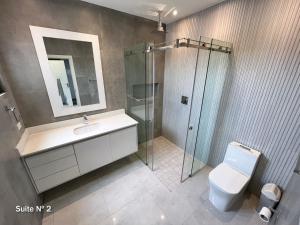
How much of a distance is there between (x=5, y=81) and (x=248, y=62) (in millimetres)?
2913

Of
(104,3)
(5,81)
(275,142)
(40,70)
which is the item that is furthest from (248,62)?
(5,81)

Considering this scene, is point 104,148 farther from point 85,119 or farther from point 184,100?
point 184,100

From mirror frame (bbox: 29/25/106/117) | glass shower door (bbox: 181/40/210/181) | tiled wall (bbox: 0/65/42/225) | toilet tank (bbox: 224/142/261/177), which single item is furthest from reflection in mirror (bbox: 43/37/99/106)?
toilet tank (bbox: 224/142/261/177)

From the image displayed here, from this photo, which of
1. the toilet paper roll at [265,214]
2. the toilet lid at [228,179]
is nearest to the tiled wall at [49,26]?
the toilet lid at [228,179]

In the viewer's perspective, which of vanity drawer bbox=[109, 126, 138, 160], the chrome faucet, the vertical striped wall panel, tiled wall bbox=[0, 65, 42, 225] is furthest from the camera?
the chrome faucet

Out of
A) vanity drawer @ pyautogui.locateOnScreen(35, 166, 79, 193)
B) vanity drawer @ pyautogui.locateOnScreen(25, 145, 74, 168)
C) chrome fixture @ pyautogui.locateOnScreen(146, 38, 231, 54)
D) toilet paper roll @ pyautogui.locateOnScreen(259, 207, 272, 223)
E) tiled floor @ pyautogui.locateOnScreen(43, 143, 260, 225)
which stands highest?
chrome fixture @ pyautogui.locateOnScreen(146, 38, 231, 54)

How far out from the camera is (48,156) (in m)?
1.54

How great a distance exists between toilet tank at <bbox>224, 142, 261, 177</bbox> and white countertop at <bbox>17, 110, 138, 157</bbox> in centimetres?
150

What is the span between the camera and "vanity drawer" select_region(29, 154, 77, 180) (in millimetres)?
1506

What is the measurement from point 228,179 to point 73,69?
103 inches

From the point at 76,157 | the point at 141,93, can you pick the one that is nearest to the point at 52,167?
the point at 76,157

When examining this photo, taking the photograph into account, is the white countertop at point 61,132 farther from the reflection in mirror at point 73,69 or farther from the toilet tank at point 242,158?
the toilet tank at point 242,158

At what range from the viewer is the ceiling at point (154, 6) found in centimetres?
178

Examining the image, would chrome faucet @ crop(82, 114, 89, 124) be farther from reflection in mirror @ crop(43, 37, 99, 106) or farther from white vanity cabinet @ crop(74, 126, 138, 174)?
white vanity cabinet @ crop(74, 126, 138, 174)
